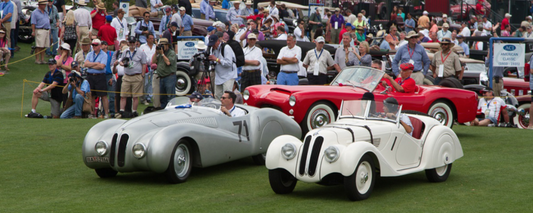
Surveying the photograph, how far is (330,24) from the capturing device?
989 inches

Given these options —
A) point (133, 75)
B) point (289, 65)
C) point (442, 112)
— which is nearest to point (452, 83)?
point (442, 112)

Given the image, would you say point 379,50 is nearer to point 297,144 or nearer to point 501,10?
point 297,144

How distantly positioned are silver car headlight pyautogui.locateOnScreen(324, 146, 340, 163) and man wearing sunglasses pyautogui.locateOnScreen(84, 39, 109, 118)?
340 inches

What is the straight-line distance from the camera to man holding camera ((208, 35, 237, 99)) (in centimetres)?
1291

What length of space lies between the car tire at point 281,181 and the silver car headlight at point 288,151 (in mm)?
258

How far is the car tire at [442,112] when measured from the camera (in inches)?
475

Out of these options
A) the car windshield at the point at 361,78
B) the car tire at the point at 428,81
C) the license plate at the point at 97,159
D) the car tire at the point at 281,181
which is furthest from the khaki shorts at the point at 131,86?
the car tire at the point at 281,181

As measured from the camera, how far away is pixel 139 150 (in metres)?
7.71

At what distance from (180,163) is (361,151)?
2510mm

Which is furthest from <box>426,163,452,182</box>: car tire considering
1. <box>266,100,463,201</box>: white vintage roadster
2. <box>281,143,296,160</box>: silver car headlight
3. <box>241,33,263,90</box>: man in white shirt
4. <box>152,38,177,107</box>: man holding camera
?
<box>152,38,177,107</box>: man holding camera

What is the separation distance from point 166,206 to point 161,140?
1.17 metres

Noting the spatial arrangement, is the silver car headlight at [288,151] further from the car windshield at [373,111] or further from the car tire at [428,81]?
Result: the car tire at [428,81]

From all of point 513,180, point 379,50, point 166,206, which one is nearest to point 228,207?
point 166,206

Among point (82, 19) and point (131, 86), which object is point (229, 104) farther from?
point (82, 19)
